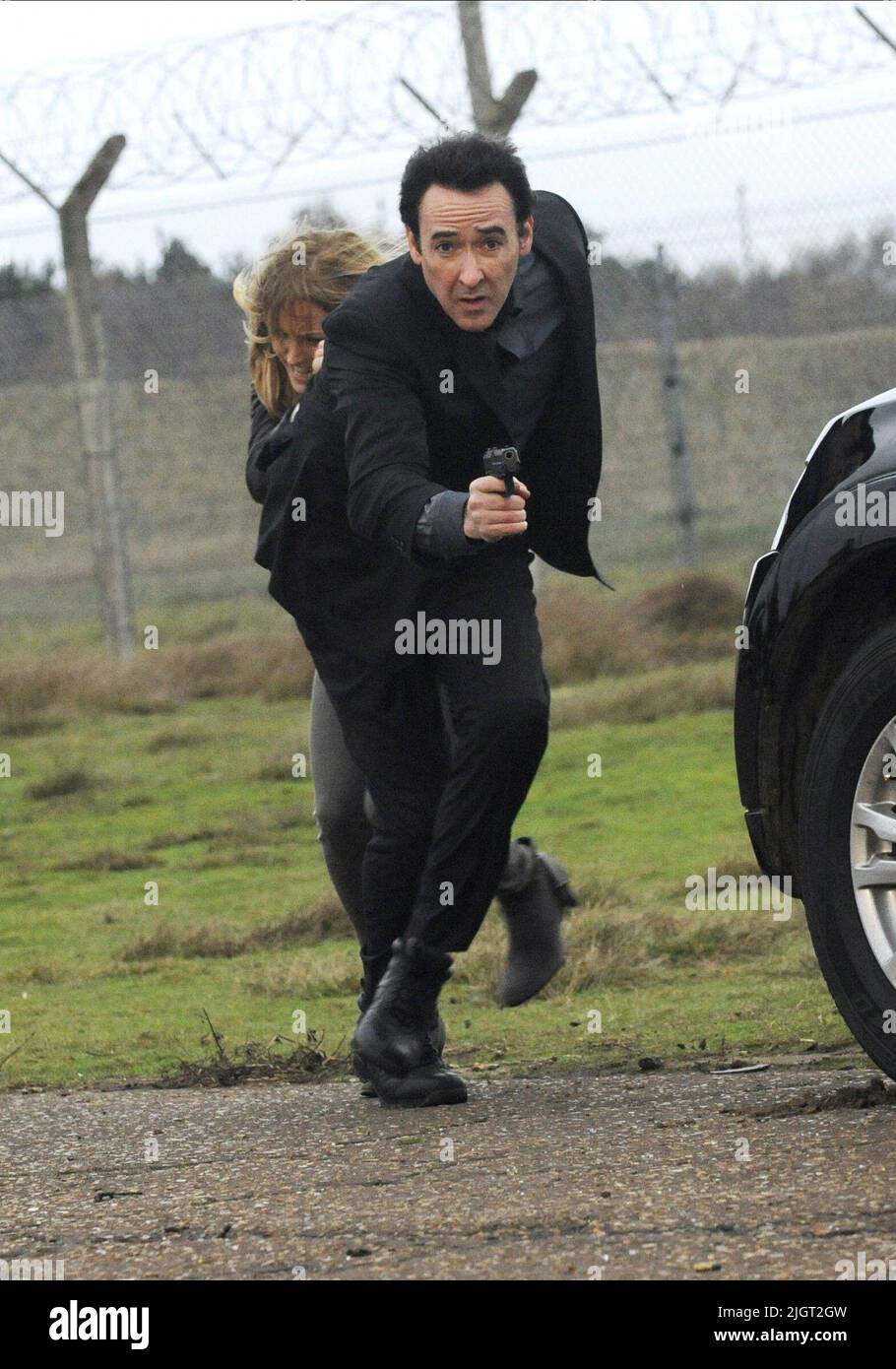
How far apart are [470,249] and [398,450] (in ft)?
1.33

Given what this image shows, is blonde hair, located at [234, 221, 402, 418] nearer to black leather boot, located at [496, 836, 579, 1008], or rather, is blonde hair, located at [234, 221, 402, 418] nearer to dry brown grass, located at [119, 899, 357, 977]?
black leather boot, located at [496, 836, 579, 1008]

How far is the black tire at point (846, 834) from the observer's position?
146 inches

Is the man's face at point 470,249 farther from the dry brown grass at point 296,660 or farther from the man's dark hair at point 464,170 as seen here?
the dry brown grass at point 296,660

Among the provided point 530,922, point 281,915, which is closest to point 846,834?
point 530,922

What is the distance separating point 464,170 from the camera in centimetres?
412

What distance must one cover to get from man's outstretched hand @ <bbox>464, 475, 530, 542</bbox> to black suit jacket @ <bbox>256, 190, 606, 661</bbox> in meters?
0.15

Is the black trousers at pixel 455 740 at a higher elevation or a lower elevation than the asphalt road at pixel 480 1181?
higher

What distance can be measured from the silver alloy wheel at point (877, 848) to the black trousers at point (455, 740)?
0.69m

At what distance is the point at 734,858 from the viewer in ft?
23.2

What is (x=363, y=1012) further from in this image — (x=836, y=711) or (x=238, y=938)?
(x=238, y=938)

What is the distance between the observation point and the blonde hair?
4602 mm
